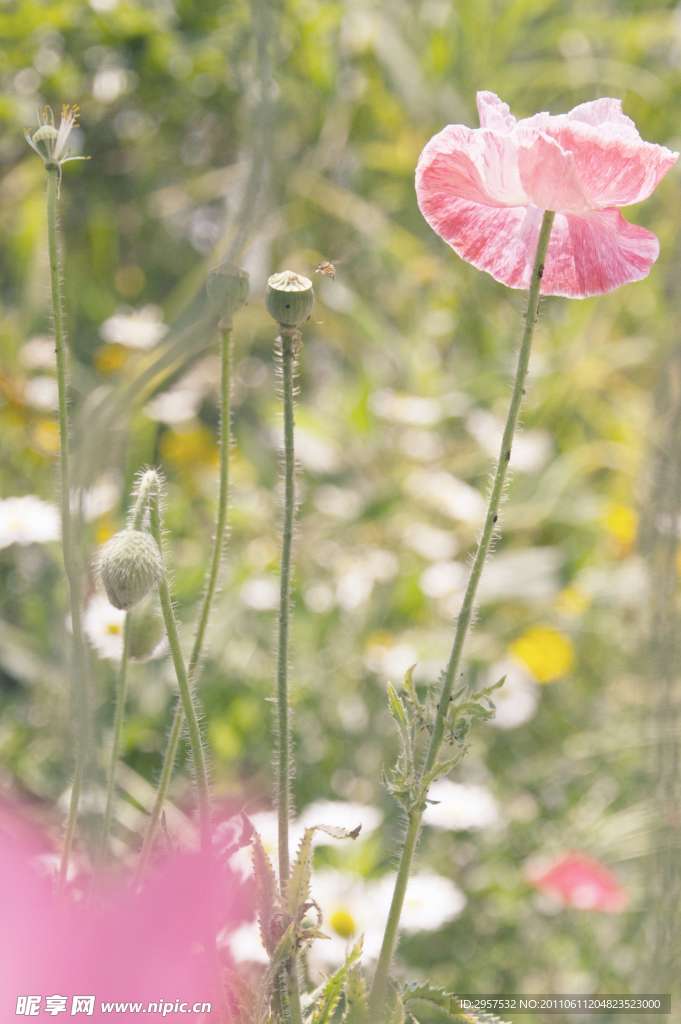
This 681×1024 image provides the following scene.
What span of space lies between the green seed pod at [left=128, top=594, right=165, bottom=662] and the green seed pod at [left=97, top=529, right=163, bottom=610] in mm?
44

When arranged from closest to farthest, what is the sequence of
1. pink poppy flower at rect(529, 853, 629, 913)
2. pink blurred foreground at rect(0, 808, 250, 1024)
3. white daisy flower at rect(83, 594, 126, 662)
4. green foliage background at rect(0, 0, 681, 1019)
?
1. pink blurred foreground at rect(0, 808, 250, 1024)
2. white daisy flower at rect(83, 594, 126, 662)
3. pink poppy flower at rect(529, 853, 629, 913)
4. green foliage background at rect(0, 0, 681, 1019)

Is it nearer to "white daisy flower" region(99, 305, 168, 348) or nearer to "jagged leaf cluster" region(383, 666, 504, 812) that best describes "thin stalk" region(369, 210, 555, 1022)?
"jagged leaf cluster" region(383, 666, 504, 812)

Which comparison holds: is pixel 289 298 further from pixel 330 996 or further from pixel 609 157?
pixel 330 996

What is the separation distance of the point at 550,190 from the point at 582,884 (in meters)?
0.67

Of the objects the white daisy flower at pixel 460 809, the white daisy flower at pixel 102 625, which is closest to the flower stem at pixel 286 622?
the white daisy flower at pixel 102 625

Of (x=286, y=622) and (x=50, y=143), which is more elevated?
(x=50, y=143)

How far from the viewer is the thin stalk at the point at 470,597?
244mm

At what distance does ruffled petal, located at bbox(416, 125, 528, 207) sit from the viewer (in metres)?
0.25

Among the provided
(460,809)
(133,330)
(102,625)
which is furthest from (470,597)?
(133,330)

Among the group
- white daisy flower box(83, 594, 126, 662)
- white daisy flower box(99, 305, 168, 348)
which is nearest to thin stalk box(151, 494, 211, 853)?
white daisy flower box(83, 594, 126, 662)

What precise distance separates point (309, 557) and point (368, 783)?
0.33 metres

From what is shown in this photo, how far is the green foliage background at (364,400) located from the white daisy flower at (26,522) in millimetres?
48

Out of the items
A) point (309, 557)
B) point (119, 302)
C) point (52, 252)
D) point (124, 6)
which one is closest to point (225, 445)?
point (52, 252)

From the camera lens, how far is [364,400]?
1.07 meters
